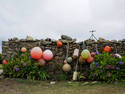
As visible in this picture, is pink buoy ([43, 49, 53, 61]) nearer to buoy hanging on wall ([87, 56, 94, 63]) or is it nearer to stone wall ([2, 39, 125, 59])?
stone wall ([2, 39, 125, 59])

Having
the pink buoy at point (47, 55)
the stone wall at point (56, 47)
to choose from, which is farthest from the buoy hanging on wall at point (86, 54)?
the pink buoy at point (47, 55)

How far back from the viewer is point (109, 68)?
5.48 metres

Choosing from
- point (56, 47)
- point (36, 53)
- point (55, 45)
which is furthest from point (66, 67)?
point (36, 53)

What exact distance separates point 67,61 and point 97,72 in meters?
1.44

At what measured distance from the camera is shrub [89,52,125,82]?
540cm

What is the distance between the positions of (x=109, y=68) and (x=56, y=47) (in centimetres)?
258

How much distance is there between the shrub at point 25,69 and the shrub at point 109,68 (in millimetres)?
2170

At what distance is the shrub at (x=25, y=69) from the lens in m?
6.38

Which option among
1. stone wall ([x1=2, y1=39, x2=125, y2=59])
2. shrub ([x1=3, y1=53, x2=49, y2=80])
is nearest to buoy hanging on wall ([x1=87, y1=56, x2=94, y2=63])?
stone wall ([x1=2, y1=39, x2=125, y2=59])

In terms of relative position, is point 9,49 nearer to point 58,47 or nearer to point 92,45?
point 58,47

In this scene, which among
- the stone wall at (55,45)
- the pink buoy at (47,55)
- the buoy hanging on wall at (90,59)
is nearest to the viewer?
the buoy hanging on wall at (90,59)

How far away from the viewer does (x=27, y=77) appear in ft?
20.7

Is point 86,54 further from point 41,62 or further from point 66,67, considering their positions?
point 41,62

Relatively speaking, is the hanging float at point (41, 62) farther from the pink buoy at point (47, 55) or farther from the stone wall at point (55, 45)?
the stone wall at point (55, 45)
